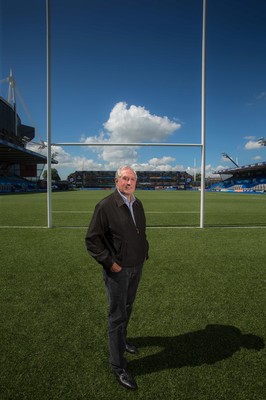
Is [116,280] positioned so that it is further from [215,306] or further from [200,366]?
[215,306]

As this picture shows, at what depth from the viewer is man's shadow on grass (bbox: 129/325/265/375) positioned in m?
2.43

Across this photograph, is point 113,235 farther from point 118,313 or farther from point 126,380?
point 126,380

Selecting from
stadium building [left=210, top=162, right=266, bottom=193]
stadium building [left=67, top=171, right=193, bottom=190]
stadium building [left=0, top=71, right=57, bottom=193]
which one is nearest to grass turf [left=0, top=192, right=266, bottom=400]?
stadium building [left=0, top=71, right=57, bottom=193]

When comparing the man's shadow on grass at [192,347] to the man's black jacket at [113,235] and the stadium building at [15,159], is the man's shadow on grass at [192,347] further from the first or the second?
the stadium building at [15,159]

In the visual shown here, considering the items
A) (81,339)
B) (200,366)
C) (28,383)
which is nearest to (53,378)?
(28,383)

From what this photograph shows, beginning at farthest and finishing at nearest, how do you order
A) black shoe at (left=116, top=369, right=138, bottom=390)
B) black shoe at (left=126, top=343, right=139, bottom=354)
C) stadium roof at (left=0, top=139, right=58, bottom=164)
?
stadium roof at (left=0, top=139, right=58, bottom=164)
black shoe at (left=126, top=343, right=139, bottom=354)
black shoe at (left=116, top=369, right=138, bottom=390)

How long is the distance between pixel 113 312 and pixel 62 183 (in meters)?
82.4

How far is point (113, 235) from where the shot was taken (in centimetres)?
221

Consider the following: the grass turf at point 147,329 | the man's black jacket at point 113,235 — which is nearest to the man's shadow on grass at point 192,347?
the grass turf at point 147,329

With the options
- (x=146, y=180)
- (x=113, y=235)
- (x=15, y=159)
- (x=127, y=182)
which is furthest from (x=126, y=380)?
(x=146, y=180)

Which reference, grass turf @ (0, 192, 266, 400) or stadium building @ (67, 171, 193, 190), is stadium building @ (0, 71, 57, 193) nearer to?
stadium building @ (67, 171, 193, 190)

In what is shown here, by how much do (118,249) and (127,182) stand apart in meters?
0.54

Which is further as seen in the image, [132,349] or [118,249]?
[132,349]

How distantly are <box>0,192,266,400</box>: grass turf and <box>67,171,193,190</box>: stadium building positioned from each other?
79.0 meters
